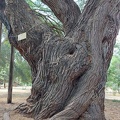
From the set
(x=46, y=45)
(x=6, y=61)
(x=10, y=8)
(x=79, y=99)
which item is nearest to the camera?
(x=79, y=99)

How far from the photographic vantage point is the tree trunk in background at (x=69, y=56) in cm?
360

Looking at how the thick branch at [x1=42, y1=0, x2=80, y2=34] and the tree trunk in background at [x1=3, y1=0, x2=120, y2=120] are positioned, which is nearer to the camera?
the tree trunk in background at [x1=3, y1=0, x2=120, y2=120]

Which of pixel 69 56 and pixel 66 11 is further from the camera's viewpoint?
pixel 66 11

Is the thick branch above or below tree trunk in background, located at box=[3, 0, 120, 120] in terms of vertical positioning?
above

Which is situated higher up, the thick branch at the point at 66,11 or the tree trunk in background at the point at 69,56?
the thick branch at the point at 66,11

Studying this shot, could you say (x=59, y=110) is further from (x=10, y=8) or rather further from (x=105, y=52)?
(x=10, y=8)

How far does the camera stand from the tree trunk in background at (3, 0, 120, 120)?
3600 millimetres

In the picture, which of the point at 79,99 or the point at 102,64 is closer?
the point at 79,99

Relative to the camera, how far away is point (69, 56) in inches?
147

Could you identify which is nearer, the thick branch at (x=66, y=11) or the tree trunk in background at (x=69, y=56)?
the tree trunk in background at (x=69, y=56)

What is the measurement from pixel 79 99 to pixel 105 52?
2.89 feet

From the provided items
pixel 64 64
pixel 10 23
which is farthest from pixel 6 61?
pixel 64 64

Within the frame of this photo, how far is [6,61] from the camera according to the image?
1394 cm

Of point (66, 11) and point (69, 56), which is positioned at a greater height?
point (66, 11)
